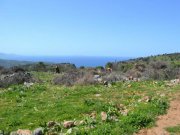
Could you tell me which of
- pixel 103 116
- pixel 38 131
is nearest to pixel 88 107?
pixel 103 116

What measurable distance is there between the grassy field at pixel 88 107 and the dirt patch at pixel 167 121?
0.23 metres

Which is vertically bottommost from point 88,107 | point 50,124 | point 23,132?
point 23,132

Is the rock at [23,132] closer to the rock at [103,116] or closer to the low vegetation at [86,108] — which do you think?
the low vegetation at [86,108]

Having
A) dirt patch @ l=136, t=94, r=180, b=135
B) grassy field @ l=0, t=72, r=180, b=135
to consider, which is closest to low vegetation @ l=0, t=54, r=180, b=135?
grassy field @ l=0, t=72, r=180, b=135

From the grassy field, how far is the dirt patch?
0.75 feet

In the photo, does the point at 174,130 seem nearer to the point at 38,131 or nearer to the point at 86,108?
the point at 38,131

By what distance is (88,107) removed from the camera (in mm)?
16609

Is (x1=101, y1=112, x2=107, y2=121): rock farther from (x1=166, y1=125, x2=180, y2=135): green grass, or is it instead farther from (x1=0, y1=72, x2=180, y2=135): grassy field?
(x1=166, y1=125, x2=180, y2=135): green grass

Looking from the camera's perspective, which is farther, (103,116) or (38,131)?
(103,116)

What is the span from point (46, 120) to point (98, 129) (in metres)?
3.00

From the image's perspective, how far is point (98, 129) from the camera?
12.6 m

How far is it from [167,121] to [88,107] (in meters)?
3.51

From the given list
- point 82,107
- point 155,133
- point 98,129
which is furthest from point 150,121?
point 82,107

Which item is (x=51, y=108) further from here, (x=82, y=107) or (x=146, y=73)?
(x=146, y=73)
